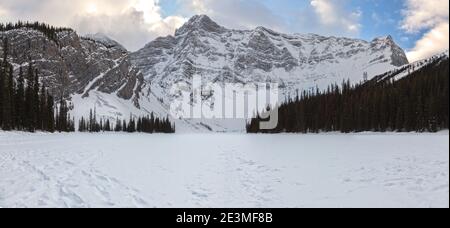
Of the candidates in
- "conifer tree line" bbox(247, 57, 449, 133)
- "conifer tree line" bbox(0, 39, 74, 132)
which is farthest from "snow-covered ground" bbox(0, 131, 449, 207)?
"conifer tree line" bbox(0, 39, 74, 132)

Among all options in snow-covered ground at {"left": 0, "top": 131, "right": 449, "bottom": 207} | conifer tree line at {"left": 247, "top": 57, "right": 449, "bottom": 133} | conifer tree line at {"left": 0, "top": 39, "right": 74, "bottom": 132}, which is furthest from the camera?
conifer tree line at {"left": 0, "top": 39, "right": 74, "bottom": 132}

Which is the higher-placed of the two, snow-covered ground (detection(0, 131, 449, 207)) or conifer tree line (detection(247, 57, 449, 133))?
conifer tree line (detection(247, 57, 449, 133))

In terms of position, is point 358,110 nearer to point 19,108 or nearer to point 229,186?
point 19,108

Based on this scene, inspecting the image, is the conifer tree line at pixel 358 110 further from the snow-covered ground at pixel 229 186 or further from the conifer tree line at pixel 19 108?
the conifer tree line at pixel 19 108

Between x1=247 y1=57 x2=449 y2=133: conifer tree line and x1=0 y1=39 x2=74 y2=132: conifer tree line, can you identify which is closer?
x1=247 y1=57 x2=449 y2=133: conifer tree line

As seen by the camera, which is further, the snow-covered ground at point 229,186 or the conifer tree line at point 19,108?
the conifer tree line at point 19,108

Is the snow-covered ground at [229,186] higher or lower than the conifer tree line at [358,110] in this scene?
lower

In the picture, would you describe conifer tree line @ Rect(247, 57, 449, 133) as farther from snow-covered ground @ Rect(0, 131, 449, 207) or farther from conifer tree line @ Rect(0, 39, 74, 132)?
conifer tree line @ Rect(0, 39, 74, 132)

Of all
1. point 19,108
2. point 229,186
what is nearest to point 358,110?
point 19,108

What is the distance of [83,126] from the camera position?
7672 inches

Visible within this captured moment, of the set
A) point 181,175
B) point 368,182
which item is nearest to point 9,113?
point 181,175

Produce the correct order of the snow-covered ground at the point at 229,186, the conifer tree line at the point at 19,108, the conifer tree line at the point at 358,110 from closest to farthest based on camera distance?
the snow-covered ground at the point at 229,186, the conifer tree line at the point at 358,110, the conifer tree line at the point at 19,108

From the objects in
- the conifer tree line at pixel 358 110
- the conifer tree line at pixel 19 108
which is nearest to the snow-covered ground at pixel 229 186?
the conifer tree line at pixel 358 110
